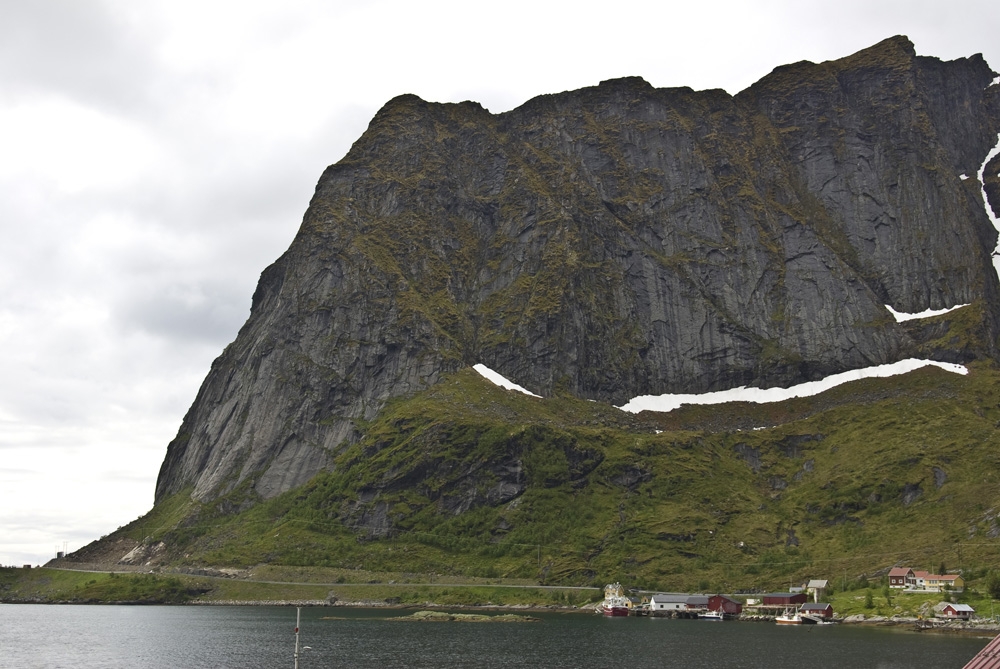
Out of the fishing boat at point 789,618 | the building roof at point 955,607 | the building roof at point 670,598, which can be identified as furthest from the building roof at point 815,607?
the building roof at point 670,598

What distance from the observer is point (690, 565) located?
193 meters

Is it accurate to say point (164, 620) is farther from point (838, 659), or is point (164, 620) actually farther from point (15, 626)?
point (838, 659)

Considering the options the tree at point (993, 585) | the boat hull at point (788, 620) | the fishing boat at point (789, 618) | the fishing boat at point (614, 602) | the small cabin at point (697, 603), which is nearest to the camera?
the tree at point (993, 585)

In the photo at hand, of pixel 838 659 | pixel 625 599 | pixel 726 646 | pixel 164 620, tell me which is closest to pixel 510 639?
pixel 726 646

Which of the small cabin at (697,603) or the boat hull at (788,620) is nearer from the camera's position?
the boat hull at (788,620)

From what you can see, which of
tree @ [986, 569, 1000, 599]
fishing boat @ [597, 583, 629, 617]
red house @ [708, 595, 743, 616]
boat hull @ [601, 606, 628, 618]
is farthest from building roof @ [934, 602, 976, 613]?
fishing boat @ [597, 583, 629, 617]

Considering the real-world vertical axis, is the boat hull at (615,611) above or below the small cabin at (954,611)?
below

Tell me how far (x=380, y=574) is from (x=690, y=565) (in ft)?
215

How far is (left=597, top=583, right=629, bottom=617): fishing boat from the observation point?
161125 millimetres

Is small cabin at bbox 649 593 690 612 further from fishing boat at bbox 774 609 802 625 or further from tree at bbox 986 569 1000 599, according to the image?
tree at bbox 986 569 1000 599

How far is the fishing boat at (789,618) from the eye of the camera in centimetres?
14275

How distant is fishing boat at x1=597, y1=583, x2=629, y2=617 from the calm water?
22.5 ft

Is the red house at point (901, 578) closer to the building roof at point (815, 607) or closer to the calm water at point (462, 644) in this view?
the building roof at point (815, 607)

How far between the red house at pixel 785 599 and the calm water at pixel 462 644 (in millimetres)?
Result: 12126
